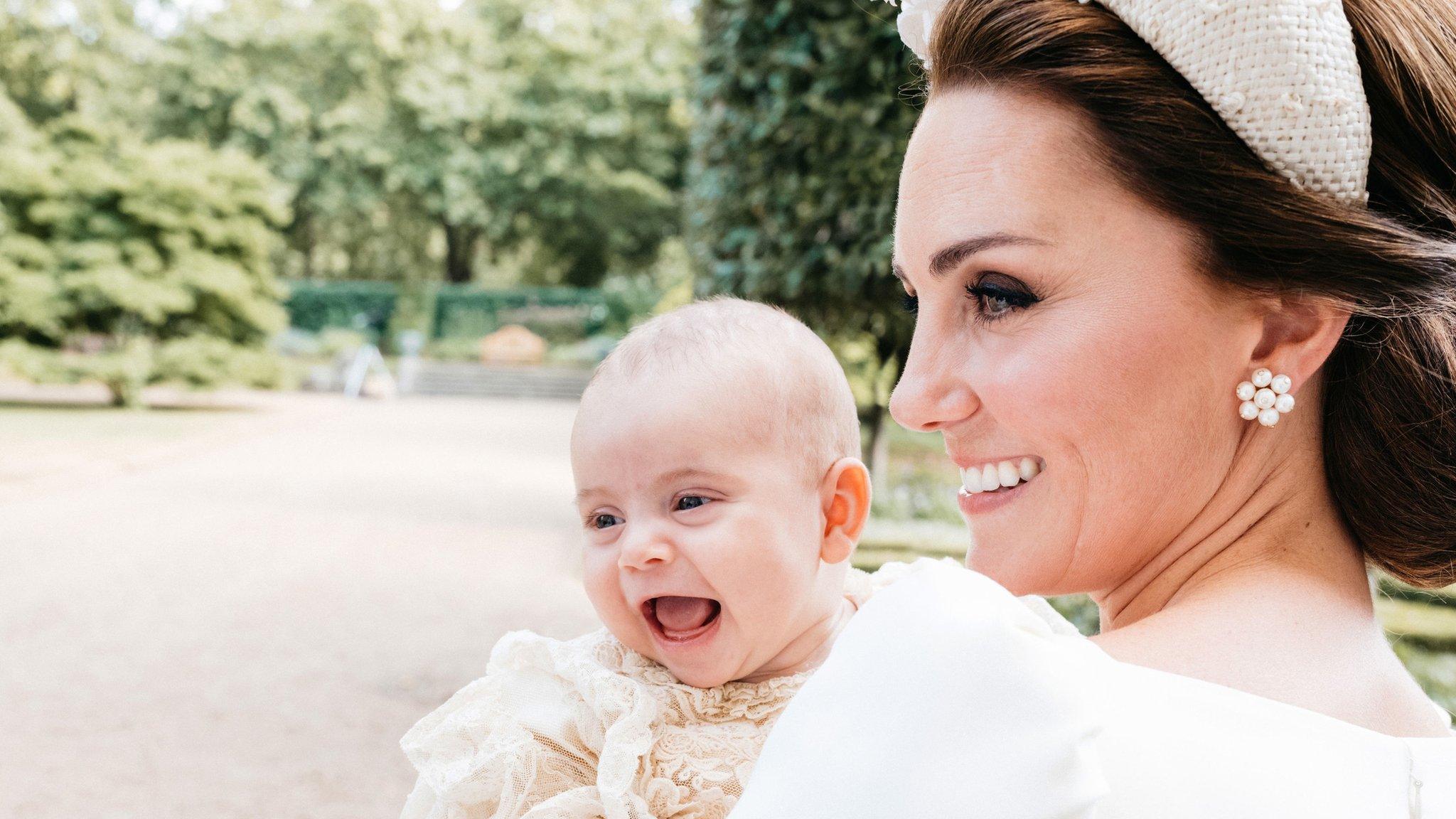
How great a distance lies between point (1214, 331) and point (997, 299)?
0.25 m

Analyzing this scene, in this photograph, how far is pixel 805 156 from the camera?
22.7 feet

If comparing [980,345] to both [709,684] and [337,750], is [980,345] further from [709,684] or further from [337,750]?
[337,750]

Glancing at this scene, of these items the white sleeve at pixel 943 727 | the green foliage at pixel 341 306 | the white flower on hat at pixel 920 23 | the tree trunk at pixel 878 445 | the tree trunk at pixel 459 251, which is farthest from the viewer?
the tree trunk at pixel 459 251

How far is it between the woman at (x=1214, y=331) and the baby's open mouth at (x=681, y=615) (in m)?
0.52

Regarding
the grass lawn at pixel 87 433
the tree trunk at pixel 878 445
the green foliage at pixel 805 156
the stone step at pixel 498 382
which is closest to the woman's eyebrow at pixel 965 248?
the green foliage at pixel 805 156

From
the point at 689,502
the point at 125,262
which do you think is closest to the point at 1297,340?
the point at 689,502

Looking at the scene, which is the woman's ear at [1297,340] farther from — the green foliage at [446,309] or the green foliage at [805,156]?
the green foliage at [446,309]

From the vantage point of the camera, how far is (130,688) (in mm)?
5957

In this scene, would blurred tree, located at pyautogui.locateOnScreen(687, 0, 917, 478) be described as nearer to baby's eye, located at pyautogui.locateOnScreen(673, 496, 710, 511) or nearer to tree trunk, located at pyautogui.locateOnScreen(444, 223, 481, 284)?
baby's eye, located at pyautogui.locateOnScreen(673, 496, 710, 511)

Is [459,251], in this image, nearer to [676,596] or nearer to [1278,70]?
[676,596]

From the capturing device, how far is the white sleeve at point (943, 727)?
92 cm

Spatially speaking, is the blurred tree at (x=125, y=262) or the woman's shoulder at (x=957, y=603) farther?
the blurred tree at (x=125, y=262)

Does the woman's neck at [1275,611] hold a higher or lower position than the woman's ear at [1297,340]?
lower

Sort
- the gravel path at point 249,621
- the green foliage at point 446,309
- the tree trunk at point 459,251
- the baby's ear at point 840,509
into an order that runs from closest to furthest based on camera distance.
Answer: the baby's ear at point 840,509 → the gravel path at point 249,621 → the green foliage at point 446,309 → the tree trunk at point 459,251
